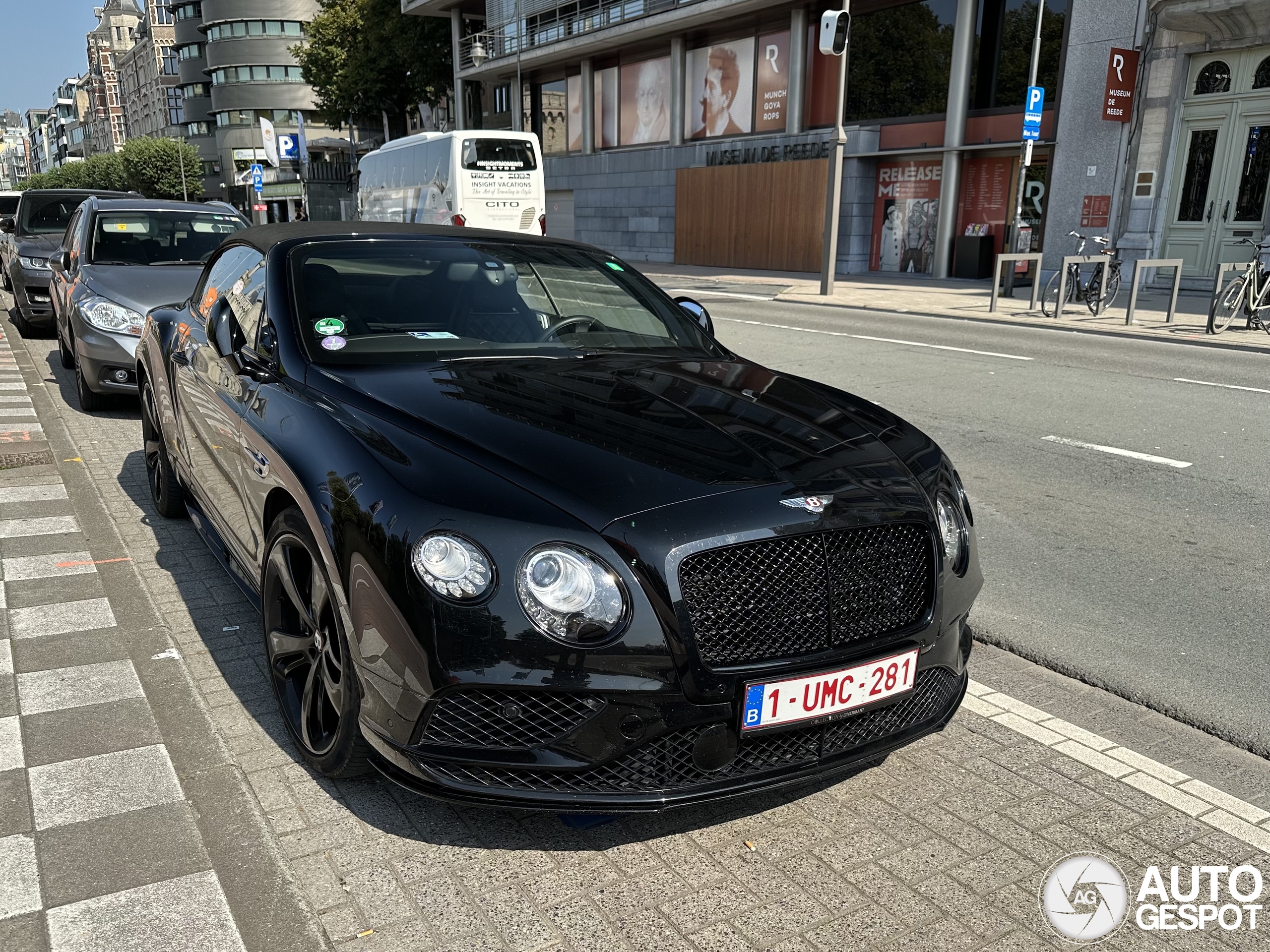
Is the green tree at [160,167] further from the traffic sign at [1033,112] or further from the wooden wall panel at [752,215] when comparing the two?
the traffic sign at [1033,112]

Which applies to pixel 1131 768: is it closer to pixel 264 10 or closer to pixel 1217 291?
pixel 1217 291

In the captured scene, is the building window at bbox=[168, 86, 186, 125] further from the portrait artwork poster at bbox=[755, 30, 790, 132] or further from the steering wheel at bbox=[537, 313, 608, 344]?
the steering wheel at bbox=[537, 313, 608, 344]

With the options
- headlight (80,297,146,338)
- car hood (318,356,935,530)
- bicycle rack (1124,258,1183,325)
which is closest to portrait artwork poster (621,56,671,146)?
bicycle rack (1124,258,1183,325)

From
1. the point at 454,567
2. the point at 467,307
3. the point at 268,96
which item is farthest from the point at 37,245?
the point at 268,96

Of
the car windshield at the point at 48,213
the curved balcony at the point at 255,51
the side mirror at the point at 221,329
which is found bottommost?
the side mirror at the point at 221,329

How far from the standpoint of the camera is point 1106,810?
2.92m

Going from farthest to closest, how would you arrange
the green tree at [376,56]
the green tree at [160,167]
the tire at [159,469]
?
1. the green tree at [160,167]
2. the green tree at [376,56]
3. the tire at [159,469]

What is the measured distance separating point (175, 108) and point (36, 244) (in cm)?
10417

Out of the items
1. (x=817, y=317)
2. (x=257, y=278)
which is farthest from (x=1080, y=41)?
(x=257, y=278)

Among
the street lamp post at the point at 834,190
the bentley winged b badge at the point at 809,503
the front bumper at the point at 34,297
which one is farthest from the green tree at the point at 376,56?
the bentley winged b badge at the point at 809,503

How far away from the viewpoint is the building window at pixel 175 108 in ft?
326

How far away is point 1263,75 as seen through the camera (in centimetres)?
1923

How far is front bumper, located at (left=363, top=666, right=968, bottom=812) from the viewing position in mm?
2400

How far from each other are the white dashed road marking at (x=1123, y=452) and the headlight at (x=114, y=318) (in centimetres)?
689
